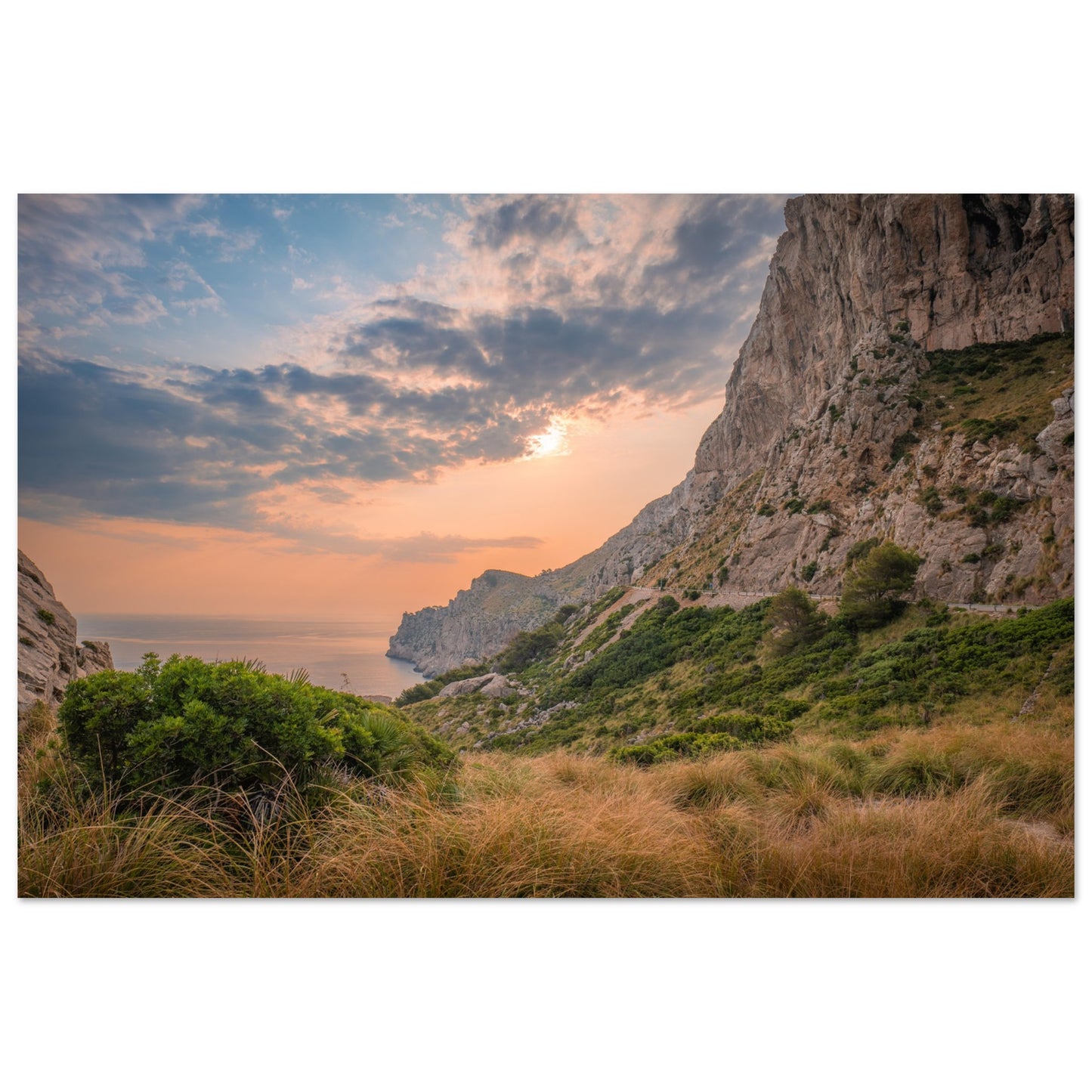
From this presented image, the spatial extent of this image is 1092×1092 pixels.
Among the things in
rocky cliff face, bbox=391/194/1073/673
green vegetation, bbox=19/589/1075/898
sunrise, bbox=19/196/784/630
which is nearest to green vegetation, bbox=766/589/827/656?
rocky cliff face, bbox=391/194/1073/673

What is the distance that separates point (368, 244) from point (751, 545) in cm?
2955

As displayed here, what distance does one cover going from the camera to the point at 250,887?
2658 millimetres

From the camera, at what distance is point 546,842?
2682 mm

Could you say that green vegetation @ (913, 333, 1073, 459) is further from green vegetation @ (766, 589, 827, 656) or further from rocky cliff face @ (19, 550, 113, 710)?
rocky cliff face @ (19, 550, 113, 710)

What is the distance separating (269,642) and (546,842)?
135 inches

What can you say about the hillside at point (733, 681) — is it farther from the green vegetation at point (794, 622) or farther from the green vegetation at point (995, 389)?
the green vegetation at point (995, 389)

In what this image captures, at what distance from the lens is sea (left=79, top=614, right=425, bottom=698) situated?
3.91 m

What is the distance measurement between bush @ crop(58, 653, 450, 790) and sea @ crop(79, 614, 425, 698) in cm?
62

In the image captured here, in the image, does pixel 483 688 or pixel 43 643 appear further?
pixel 483 688

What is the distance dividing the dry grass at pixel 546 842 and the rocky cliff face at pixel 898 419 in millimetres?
2608

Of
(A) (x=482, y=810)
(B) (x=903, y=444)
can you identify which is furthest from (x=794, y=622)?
(A) (x=482, y=810)

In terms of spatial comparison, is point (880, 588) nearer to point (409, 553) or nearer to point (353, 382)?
point (409, 553)
